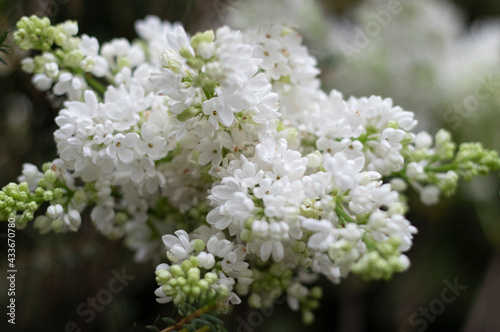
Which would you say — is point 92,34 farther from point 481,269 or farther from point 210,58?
point 481,269

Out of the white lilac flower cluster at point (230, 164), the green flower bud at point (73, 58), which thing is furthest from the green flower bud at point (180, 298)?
the green flower bud at point (73, 58)

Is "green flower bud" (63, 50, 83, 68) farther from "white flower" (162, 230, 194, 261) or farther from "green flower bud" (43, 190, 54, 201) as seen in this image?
"white flower" (162, 230, 194, 261)

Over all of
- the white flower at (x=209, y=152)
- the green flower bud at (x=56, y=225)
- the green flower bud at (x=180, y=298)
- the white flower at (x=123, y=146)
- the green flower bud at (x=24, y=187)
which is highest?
the white flower at (x=209, y=152)

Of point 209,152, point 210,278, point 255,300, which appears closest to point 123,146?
point 209,152

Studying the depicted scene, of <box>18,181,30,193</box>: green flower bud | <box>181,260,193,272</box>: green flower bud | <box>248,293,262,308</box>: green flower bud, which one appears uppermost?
<box>181,260,193,272</box>: green flower bud

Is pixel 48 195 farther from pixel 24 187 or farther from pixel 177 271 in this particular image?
pixel 177 271

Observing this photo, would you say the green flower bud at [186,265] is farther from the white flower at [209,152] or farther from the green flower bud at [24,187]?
the green flower bud at [24,187]

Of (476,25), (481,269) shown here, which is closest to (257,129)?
(481,269)

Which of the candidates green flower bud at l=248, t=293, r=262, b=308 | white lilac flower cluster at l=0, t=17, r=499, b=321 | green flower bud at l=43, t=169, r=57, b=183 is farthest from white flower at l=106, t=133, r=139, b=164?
green flower bud at l=248, t=293, r=262, b=308
